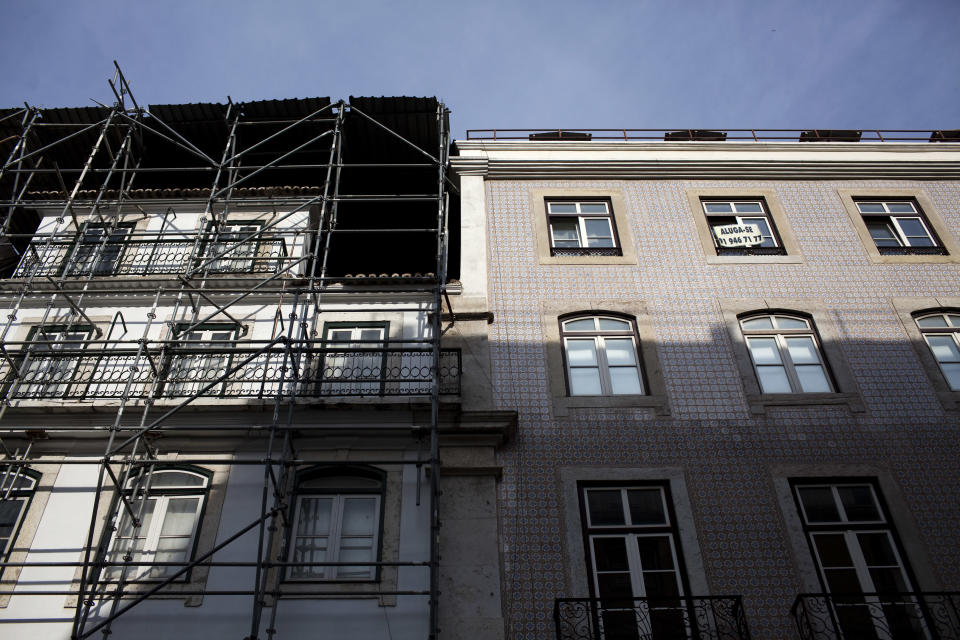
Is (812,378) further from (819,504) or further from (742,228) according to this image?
(742,228)

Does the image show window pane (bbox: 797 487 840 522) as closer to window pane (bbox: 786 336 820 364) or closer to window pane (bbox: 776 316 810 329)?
window pane (bbox: 786 336 820 364)

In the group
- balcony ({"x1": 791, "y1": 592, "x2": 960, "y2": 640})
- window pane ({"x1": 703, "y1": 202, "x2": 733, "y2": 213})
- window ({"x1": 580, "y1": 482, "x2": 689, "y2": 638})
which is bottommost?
balcony ({"x1": 791, "y1": 592, "x2": 960, "y2": 640})

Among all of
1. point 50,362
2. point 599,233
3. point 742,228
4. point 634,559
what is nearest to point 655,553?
point 634,559

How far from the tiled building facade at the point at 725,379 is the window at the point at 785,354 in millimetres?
44

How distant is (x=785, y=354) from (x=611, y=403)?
2.79m

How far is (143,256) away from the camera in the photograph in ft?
42.0

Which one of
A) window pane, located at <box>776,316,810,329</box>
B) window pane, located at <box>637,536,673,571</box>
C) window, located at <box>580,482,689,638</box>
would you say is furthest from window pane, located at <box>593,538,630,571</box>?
window pane, located at <box>776,316,810,329</box>

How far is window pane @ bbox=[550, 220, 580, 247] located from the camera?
41.0ft

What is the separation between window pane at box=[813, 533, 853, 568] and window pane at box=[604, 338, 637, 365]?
3297mm

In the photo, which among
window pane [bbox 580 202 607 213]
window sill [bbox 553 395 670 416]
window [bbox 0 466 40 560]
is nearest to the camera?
window [bbox 0 466 40 560]

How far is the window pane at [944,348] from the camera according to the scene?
11.0 m

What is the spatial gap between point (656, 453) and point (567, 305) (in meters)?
2.73

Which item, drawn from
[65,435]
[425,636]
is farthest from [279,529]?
[65,435]

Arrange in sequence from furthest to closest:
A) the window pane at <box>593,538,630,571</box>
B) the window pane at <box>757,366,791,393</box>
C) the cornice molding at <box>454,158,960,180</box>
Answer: the cornice molding at <box>454,158,960,180</box>, the window pane at <box>757,366,791,393</box>, the window pane at <box>593,538,630,571</box>
